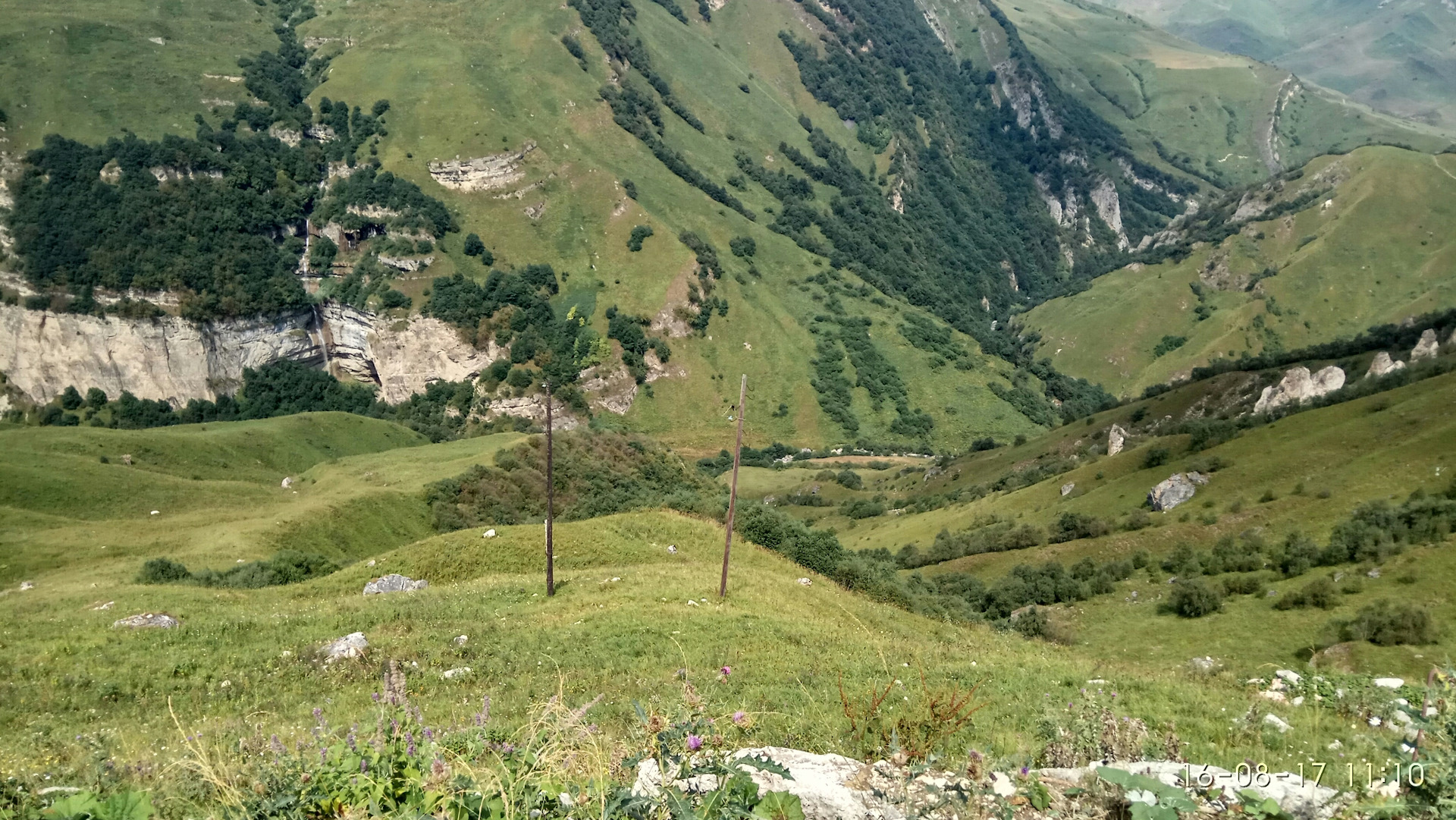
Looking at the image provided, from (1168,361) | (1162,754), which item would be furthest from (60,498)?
(1168,361)

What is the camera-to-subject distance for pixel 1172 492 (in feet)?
197

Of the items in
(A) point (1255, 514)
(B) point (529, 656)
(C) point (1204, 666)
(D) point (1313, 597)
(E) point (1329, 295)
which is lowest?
(E) point (1329, 295)

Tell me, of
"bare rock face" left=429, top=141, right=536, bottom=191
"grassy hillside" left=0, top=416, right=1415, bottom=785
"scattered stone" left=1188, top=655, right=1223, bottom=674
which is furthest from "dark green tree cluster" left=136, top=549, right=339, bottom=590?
"bare rock face" left=429, top=141, right=536, bottom=191

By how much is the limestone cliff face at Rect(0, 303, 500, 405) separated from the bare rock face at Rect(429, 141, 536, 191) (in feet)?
108

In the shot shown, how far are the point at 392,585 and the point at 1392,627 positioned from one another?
3897 centimetres

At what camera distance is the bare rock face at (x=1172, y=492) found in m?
59.5

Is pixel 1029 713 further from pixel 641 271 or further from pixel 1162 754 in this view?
pixel 641 271

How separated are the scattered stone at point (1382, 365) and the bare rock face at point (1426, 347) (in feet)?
4.23

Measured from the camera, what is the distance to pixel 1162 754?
9.23 m

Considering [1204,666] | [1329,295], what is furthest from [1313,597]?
[1329,295]

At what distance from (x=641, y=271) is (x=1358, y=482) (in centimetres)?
13143

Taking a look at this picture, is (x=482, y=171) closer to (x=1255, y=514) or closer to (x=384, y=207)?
(x=384, y=207)

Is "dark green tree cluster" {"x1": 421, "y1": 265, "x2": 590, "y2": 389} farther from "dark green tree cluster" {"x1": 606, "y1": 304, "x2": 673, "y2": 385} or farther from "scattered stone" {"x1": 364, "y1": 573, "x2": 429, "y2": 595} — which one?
"scattered stone" {"x1": 364, "y1": 573, "x2": 429, "y2": 595}


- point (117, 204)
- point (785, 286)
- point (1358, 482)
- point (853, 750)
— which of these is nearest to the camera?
point (853, 750)
